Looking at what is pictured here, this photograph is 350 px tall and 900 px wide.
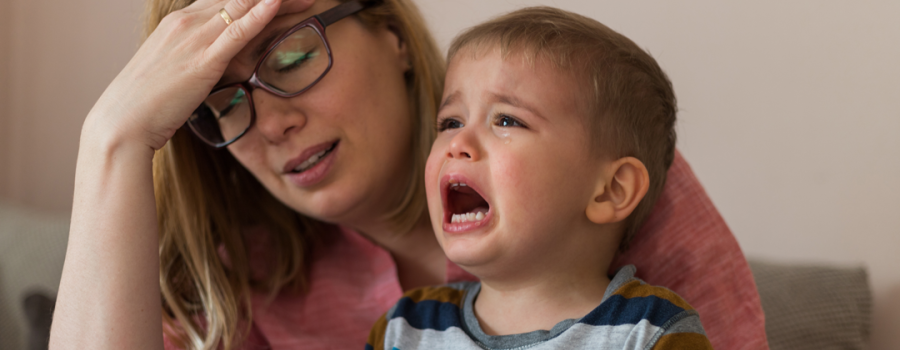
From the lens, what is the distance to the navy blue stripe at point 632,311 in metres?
0.90

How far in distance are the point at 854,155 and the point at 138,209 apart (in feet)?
6.61

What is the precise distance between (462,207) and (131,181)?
1.84 feet

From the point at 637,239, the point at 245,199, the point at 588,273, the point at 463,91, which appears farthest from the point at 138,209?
the point at 637,239

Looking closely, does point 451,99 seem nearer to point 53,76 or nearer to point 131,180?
point 131,180

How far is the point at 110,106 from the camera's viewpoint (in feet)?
3.54

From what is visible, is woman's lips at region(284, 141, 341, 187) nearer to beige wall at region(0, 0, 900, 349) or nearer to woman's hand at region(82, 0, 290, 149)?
woman's hand at region(82, 0, 290, 149)

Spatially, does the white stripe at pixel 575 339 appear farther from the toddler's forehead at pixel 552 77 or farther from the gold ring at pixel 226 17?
the gold ring at pixel 226 17

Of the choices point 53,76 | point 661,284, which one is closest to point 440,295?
point 661,284

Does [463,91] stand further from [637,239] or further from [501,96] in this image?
[637,239]

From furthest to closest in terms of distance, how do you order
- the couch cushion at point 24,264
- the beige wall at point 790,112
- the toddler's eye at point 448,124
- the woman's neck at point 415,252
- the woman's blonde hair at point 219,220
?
the couch cushion at point 24,264, the beige wall at point 790,112, the woman's neck at point 415,252, the woman's blonde hair at point 219,220, the toddler's eye at point 448,124

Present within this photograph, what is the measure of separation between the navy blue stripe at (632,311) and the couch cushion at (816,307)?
97 centimetres

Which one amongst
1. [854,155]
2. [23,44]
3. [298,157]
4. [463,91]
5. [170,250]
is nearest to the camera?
[463,91]

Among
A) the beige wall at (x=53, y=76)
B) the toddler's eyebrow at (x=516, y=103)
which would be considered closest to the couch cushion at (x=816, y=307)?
the toddler's eyebrow at (x=516, y=103)

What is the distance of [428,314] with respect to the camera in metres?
1.12
